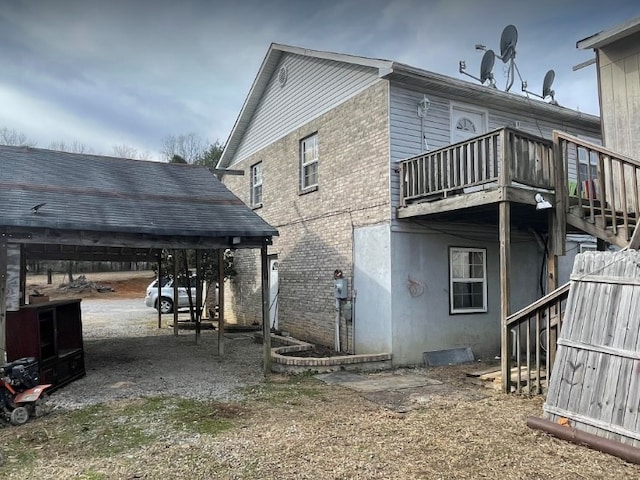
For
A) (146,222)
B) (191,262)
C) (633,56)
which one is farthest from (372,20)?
(191,262)

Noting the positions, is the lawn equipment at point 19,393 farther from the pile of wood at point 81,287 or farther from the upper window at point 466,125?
the pile of wood at point 81,287

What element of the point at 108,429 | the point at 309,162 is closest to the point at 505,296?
the point at 108,429

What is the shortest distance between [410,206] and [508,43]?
534 cm

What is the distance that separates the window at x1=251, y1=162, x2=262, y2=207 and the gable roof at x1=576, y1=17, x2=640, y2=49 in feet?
32.2

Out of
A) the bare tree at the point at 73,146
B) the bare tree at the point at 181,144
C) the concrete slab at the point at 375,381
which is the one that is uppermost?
the bare tree at the point at 181,144

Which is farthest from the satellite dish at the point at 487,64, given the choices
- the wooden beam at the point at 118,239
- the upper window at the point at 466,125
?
the wooden beam at the point at 118,239

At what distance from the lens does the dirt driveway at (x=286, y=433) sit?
4273mm

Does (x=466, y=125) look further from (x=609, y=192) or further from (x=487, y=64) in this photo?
(x=609, y=192)

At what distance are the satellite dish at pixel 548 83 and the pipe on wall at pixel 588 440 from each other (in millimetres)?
10492

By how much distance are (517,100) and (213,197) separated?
272 inches

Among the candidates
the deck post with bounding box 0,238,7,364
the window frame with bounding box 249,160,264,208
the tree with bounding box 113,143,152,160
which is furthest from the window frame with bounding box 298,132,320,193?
the tree with bounding box 113,143,152,160

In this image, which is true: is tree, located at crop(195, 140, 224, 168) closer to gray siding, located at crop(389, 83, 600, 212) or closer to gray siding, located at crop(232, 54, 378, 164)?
gray siding, located at crop(232, 54, 378, 164)

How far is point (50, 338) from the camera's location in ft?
25.6

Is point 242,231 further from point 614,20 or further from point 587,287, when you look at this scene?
point 614,20
